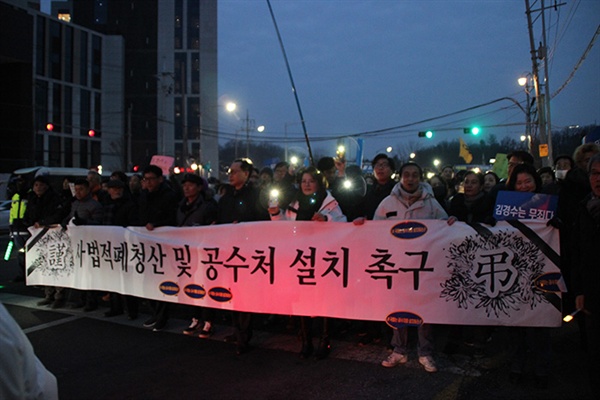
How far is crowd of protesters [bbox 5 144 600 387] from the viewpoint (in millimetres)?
3479

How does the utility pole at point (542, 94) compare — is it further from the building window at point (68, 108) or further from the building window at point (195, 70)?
the building window at point (195, 70)

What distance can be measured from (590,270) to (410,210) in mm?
1655

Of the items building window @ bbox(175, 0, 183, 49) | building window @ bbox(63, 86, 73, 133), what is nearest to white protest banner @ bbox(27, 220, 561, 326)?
building window @ bbox(63, 86, 73, 133)

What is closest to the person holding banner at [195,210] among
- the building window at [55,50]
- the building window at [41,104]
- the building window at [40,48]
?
the building window at [41,104]

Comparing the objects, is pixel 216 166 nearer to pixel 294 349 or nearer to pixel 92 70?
pixel 92 70

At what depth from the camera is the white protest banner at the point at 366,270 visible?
4.10 metres

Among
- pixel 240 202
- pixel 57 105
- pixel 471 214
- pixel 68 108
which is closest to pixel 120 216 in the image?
pixel 240 202

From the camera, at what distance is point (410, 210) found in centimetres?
455

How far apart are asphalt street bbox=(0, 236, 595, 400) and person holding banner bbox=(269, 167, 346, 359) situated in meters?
0.16

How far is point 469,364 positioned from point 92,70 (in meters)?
54.4

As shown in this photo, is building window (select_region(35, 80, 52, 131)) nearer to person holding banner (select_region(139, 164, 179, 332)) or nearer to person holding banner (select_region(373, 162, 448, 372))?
person holding banner (select_region(139, 164, 179, 332))

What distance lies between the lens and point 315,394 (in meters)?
3.86

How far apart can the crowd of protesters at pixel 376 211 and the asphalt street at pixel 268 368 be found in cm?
16

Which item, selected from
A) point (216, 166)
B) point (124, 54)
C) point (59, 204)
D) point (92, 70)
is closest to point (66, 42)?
point (92, 70)
